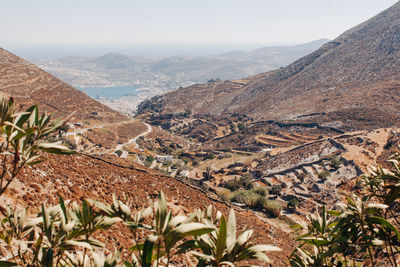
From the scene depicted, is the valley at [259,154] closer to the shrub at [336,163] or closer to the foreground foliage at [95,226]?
the foreground foliage at [95,226]

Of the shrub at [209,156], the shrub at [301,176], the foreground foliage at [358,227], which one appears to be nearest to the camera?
the foreground foliage at [358,227]

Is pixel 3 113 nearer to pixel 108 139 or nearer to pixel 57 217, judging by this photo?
pixel 57 217

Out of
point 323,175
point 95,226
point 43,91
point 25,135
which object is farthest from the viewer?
point 43,91

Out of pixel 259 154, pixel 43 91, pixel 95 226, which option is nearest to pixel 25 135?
pixel 95 226

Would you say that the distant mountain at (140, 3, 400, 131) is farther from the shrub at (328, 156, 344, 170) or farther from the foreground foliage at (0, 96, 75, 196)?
the foreground foliage at (0, 96, 75, 196)

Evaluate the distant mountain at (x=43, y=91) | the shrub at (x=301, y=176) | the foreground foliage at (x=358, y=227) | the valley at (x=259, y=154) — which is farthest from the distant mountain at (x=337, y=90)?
the foreground foliage at (x=358, y=227)

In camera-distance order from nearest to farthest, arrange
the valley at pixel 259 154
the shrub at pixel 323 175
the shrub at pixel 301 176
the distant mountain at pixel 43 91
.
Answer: the valley at pixel 259 154
the shrub at pixel 323 175
the shrub at pixel 301 176
the distant mountain at pixel 43 91

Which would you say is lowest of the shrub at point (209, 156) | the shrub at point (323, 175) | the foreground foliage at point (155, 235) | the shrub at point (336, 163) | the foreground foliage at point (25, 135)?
the shrub at point (209, 156)

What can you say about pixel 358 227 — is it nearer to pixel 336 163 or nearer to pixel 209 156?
pixel 336 163
